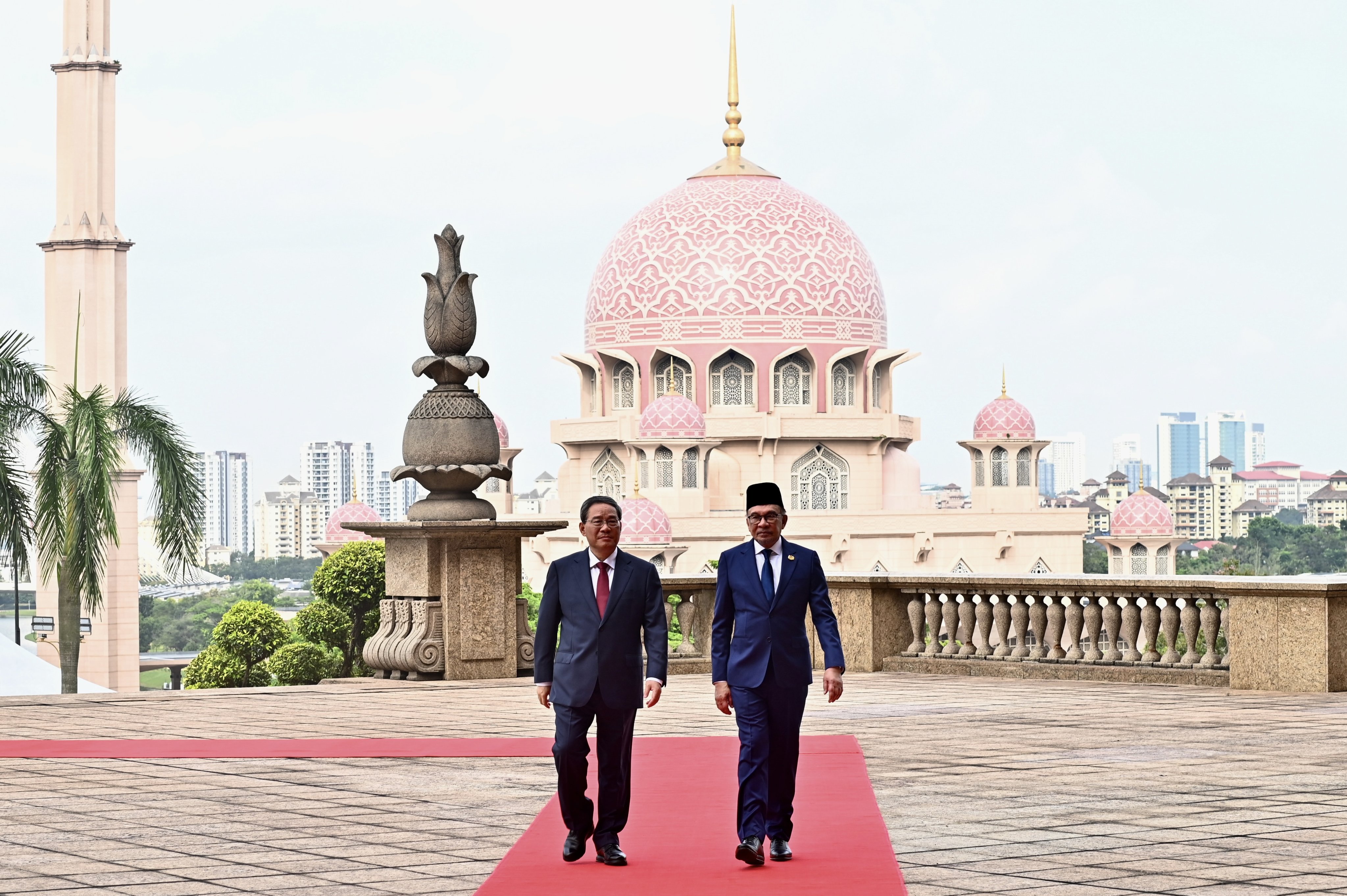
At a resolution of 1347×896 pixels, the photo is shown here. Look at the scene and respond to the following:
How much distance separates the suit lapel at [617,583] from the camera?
23.6 ft

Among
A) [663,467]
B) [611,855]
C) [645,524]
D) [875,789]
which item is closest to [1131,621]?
[875,789]

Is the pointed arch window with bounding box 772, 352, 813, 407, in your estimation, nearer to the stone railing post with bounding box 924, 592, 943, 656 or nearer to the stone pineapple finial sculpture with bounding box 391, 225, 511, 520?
the stone railing post with bounding box 924, 592, 943, 656

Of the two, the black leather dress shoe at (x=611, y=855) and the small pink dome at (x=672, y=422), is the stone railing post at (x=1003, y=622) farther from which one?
the small pink dome at (x=672, y=422)

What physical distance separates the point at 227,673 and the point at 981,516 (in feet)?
77.0

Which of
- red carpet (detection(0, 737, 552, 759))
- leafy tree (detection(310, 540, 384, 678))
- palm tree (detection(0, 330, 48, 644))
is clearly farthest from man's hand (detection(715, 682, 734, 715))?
leafy tree (detection(310, 540, 384, 678))

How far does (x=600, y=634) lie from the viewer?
23.5ft

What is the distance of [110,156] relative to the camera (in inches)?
1966

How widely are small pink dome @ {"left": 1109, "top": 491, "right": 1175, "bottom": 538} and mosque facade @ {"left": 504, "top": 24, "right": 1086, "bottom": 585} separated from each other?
86.0 inches

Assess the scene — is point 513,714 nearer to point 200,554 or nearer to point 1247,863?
point 1247,863

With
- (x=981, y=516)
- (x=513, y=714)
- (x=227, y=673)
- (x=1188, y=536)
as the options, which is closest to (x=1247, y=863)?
(x=513, y=714)

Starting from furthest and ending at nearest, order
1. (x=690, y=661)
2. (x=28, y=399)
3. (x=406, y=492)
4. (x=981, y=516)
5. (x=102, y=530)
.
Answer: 1. (x=406, y=492)
2. (x=981, y=516)
3. (x=102, y=530)
4. (x=28, y=399)
5. (x=690, y=661)

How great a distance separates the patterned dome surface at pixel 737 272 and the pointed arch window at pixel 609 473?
335 cm

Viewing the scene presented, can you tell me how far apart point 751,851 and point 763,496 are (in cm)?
124

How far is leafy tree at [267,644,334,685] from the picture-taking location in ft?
Result: 133
